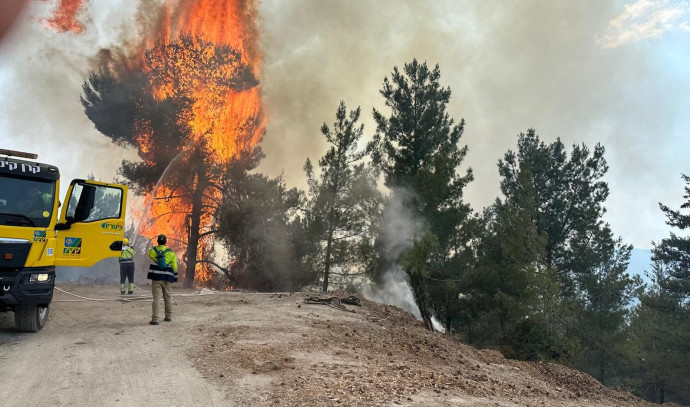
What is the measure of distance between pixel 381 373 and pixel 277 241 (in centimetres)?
2104

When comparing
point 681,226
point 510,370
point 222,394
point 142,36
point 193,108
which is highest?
point 142,36

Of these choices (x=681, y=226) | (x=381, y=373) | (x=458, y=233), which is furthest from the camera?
(x=681, y=226)

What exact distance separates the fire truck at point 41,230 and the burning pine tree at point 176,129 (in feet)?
64.7

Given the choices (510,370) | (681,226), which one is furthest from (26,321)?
(681,226)

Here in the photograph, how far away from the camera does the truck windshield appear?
8648mm

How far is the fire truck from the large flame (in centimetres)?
1957

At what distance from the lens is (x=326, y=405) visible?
5.87 metres

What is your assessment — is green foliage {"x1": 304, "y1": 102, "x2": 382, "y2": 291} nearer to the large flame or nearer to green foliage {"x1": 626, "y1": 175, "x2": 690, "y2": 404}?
the large flame

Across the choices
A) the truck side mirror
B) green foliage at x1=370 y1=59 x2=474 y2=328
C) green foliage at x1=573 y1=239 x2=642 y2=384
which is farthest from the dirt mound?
green foliage at x1=573 y1=239 x2=642 y2=384

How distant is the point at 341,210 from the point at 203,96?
1266 cm

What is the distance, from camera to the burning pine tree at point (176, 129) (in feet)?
94.6

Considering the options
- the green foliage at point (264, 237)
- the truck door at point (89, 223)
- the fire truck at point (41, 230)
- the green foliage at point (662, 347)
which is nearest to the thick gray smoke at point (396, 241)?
the green foliage at point (264, 237)

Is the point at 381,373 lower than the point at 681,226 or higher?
lower

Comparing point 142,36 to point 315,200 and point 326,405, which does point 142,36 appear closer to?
point 315,200
